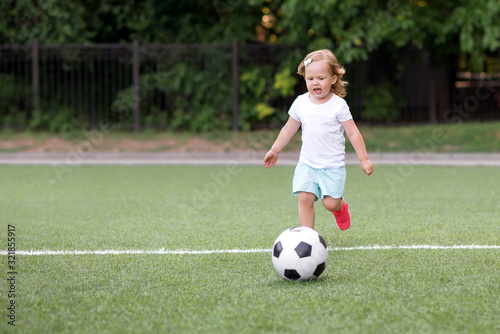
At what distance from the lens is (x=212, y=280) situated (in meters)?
4.81

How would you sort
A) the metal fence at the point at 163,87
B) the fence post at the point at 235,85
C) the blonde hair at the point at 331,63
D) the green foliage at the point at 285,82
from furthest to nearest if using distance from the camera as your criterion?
the metal fence at the point at 163,87 → the fence post at the point at 235,85 → the green foliage at the point at 285,82 → the blonde hair at the point at 331,63

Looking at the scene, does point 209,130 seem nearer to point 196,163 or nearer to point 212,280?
point 196,163

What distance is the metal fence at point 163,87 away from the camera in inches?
765

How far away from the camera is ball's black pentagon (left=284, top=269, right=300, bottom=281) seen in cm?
469

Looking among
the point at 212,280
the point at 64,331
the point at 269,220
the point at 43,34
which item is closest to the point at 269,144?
the point at 43,34

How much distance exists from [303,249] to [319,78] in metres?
1.52

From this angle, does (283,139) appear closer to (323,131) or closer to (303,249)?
(323,131)

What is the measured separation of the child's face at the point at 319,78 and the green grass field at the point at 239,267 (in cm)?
132

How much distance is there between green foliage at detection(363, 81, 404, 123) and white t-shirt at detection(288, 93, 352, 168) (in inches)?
565

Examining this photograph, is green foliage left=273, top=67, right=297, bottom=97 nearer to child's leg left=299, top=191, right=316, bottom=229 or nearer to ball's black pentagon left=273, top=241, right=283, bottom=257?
child's leg left=299, top=191, right=316, bottom=229

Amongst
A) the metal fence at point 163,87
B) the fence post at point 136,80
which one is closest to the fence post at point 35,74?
the metal fence at point 163,87

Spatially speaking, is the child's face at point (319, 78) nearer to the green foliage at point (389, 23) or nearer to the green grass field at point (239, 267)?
the green grass field at point (239, 267)

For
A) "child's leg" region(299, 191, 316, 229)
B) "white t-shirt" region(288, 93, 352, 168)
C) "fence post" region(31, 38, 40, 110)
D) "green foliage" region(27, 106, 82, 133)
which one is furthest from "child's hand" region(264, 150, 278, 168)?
"fence post" region(31, 38, 40, 110)

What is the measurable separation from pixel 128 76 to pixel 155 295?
17366mm
